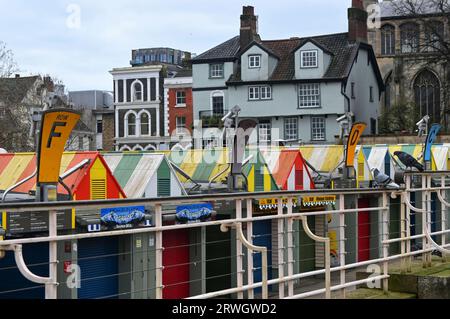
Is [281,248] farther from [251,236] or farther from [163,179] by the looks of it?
[163,179]

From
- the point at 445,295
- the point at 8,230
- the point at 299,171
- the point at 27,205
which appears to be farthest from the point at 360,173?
the point at 27,205

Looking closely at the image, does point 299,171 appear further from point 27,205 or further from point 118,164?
point 27,205

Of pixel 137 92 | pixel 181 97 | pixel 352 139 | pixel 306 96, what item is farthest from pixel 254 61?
pixel 352 139

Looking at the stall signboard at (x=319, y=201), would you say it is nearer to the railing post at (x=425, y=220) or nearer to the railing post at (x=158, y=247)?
the railing post at (x=425, y=220)

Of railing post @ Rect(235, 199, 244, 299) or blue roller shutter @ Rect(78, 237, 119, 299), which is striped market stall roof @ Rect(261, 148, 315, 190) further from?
railing post @ Rect(235, 199, 244, 299)

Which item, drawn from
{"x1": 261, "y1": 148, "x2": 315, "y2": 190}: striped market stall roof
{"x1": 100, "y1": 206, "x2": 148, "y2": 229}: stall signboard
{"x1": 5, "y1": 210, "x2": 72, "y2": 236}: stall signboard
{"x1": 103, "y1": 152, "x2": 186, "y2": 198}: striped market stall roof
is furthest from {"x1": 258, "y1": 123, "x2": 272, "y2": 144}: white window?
{"x1": 5, "y1": 210, "x2": 72, "y2": 236}: stall signboard

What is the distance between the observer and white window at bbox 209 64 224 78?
2456 inches

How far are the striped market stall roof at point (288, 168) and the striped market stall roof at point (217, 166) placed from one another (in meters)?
0.38

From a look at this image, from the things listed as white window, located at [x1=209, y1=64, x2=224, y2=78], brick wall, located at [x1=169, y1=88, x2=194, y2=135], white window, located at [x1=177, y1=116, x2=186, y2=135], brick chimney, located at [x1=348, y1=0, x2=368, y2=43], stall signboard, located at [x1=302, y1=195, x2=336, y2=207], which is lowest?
stall signboard, located at [x1=302, y1=195, x2=336, y2=207]

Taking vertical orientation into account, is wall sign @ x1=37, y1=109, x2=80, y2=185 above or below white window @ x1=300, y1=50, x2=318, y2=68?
below

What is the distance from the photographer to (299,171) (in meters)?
28.8

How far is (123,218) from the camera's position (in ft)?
62.5

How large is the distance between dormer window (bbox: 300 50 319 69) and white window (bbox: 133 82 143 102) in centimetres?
1751
